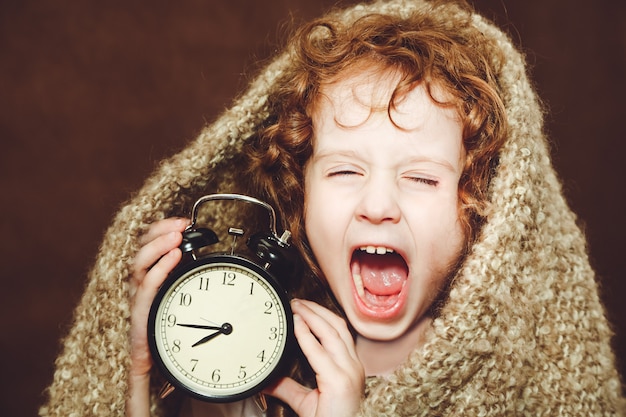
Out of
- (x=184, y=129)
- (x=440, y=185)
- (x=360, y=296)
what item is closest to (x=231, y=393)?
(x=360, y=296)

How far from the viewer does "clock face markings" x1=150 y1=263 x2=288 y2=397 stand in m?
0.95

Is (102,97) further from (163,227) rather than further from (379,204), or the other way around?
(379,204)

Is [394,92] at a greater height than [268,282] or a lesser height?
greater

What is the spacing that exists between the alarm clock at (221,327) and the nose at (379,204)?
152 mm

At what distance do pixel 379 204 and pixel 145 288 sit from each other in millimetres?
349

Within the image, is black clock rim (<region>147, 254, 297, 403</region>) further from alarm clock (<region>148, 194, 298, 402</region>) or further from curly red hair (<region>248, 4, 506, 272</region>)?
curly red hair (<region>248, 4, 506, 272</region>)

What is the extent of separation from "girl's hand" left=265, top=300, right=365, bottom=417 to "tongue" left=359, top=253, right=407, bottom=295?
72 millimetres

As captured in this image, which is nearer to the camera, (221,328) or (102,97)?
(221,328)

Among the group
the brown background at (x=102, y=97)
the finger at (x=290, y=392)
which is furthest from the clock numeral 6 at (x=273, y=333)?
the brown background at (x=102, y=97)

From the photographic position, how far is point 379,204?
971 mm

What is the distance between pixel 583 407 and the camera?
3.34 ft

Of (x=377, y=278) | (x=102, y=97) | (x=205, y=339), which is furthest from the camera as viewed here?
(x=102, y=97)

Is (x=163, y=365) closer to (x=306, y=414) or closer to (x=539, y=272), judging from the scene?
(x=306, y=414)

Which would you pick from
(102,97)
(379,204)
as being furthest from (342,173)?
(102,97)
